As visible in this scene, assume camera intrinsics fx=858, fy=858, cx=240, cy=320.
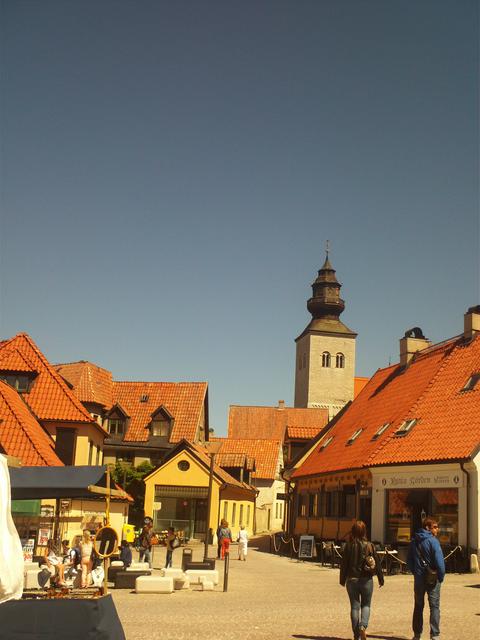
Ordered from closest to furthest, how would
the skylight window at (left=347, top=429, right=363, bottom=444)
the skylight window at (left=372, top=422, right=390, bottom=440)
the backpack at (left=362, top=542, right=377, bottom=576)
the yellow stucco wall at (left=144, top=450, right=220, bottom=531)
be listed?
the backpack at (left=362, top=542, right=377, bottom=576) < the skylight window at (left=372, top=422, right=390, bottom=440) < the skylight window at (left=347, top=429, right=363, bottom=444) < the yellow stucco wall at (left=144, top=450, right=220, bottom=531)

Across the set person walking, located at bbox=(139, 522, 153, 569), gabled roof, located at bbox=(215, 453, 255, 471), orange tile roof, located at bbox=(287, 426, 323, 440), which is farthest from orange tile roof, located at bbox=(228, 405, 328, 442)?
person walking, located at bbox=(139, 522, 153, 569)

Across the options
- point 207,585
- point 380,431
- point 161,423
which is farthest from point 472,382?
point 161,423

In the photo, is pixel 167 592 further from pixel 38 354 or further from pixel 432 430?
pixel 38 354

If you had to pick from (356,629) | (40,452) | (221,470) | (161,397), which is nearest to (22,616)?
(356,629)

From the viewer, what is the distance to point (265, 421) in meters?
93.8

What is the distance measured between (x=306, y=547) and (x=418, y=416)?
25.0ft

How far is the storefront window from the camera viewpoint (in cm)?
2677

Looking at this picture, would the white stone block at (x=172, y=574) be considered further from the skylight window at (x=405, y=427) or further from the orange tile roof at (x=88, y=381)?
the orange tile roof at (x=88, y=381)

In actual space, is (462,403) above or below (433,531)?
above

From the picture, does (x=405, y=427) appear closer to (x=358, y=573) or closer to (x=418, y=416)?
(x=418, y=416)

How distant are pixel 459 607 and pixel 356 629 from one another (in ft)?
17.8

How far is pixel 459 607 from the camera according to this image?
16.0m

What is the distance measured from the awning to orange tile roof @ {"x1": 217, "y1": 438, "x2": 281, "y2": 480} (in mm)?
54733

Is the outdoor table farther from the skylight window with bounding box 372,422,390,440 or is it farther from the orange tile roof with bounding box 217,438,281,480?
the orange tile roof with bounding box 217,438,281,480
